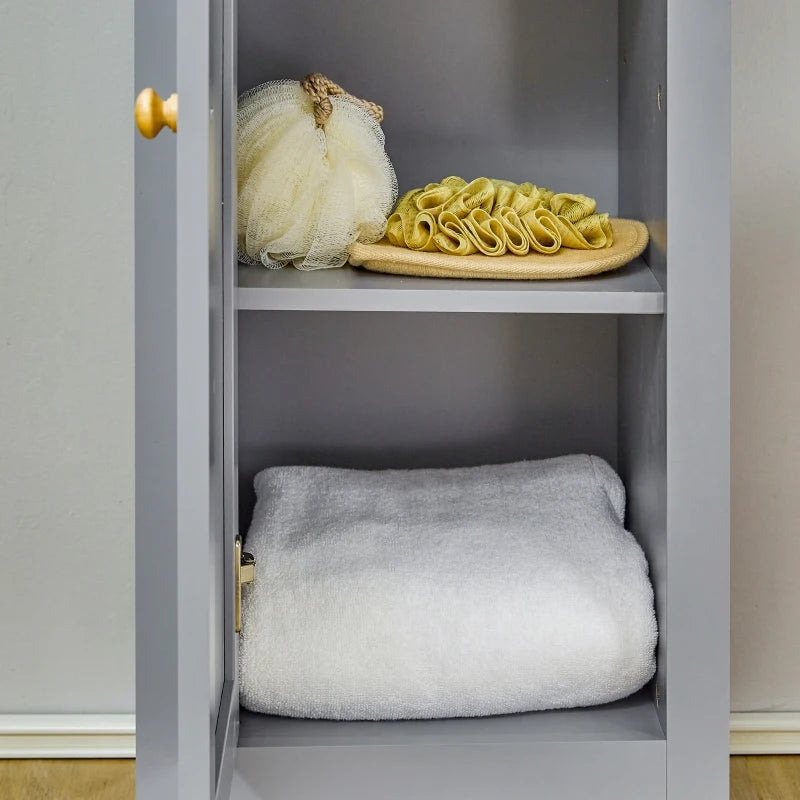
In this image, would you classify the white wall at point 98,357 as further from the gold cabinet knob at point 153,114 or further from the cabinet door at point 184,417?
the gold cabinet knob at point 153,114

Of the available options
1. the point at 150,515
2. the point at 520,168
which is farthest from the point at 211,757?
the point at 520,168

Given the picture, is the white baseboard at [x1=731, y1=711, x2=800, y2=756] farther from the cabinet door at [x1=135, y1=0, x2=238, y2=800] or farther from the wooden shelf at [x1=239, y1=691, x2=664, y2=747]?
the cabinet door at [x1=135, y1=0, x2=238, y2=800]

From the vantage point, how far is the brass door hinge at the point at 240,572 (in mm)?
713

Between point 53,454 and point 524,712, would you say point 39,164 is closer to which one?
point 53,454

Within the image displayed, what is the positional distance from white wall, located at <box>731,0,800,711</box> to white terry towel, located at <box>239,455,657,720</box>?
14.1 inches

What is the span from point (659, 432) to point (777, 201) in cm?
46

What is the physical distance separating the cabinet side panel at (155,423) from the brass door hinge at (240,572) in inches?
2.0

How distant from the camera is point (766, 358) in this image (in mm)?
1075

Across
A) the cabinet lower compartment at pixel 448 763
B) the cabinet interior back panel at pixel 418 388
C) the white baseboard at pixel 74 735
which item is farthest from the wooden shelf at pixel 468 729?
the white baseboard at pixel 74 735

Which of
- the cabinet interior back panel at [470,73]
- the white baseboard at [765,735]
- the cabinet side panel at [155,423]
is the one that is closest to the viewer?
the cabinet side panel at [155,423]

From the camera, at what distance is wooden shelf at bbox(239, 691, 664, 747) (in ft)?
2.41

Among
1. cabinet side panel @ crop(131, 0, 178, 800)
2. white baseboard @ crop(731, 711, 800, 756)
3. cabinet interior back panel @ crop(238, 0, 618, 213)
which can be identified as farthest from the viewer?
white baseboard @ crop(731, 711, 800, 756)

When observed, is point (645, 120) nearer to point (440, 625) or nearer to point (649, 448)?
point (649, 448)

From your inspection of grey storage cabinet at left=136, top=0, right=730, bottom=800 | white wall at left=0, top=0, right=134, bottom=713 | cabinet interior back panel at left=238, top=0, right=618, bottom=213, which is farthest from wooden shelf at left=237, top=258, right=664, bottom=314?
white wall at left=0, top=0, right=134, bottom=713
